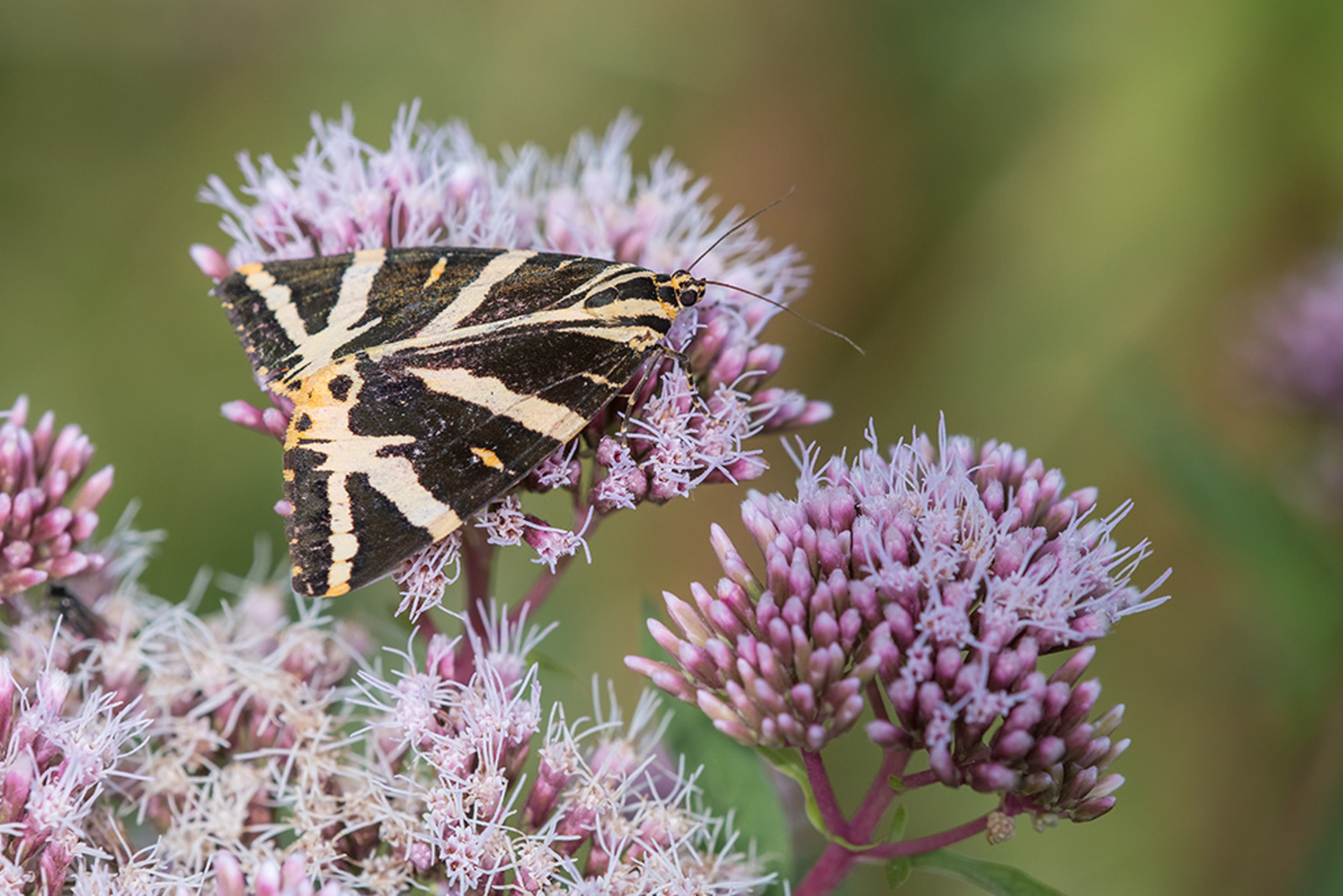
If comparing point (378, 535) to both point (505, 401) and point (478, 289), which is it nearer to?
point (505, 401)

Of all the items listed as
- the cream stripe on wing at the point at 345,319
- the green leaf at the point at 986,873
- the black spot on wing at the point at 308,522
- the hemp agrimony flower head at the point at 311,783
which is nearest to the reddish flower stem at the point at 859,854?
the green leaf at the point at 986,873

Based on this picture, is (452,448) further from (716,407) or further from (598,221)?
(598,221)

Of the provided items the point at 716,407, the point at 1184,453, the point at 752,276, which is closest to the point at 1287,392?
the point at 1184,453

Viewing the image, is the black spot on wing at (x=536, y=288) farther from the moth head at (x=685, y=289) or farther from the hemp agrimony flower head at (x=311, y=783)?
the hemp agrimony flower head at (x=311, y=783)

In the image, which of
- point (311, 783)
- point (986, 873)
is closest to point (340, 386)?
point (311, 783)

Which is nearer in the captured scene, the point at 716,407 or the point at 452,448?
the point at 452,448

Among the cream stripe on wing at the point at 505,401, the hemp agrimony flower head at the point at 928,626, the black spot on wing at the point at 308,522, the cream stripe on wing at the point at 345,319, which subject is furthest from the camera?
the cream stripe on wing at the point at 345,319

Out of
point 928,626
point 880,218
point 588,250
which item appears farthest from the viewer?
point 880,218
